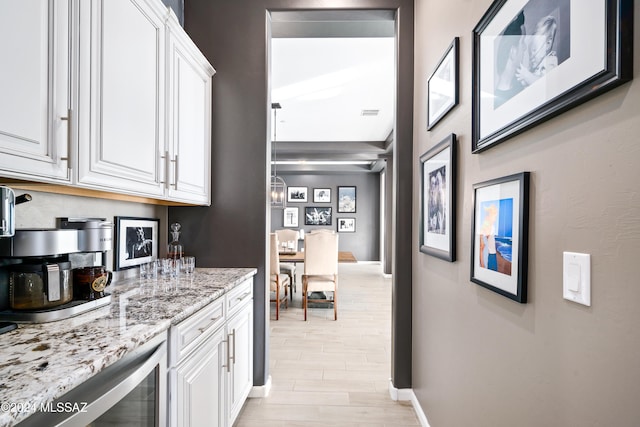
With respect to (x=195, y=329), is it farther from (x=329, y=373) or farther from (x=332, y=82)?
(x=332, y=82)

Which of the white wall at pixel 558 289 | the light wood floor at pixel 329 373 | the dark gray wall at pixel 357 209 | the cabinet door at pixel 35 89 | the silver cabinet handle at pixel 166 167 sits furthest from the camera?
the dark gray wall at pixel 357 209

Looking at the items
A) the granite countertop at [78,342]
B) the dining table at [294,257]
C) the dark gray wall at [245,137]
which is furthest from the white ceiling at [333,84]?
the granite countertop at [78,342]

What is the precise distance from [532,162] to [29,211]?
185 cm

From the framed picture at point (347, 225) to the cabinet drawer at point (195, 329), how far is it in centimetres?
802

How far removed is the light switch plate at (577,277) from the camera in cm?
77

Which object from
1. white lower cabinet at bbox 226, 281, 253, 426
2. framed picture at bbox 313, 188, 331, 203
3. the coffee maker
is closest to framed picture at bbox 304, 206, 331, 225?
framed picture at bbox 313, 188, 331, 203

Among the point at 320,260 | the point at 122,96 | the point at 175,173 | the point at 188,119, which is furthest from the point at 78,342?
the point at 320,260

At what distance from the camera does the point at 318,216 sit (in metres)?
9.80

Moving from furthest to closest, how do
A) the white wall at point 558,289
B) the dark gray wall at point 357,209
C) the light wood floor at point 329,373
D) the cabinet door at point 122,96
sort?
the dark gray wall at point 357,209, the light wood floor at point 329,373, the cabinet door at point 122,96, the white wall at point 558,289

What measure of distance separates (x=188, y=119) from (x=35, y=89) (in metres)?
1.08

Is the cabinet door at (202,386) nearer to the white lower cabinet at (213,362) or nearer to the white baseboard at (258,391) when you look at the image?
the white lower cabinet at (213,362)

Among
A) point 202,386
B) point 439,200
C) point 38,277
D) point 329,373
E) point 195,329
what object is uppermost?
point 439,200

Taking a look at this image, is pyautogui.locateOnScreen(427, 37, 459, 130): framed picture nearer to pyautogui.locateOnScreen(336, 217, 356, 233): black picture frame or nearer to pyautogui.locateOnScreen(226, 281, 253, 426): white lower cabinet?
pyautogui.locateOnScreen(226, 281, 253, 426): white lower cabinet

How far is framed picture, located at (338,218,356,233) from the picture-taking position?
9.74 m
